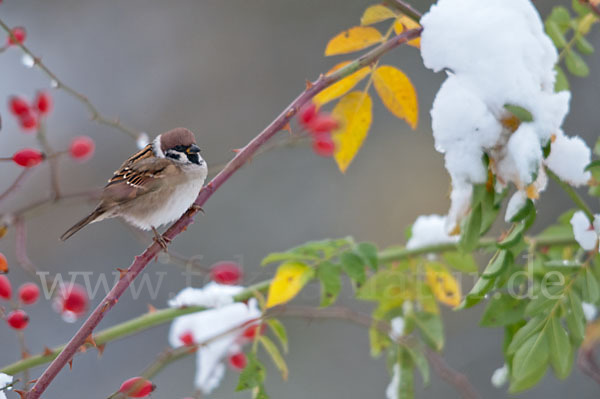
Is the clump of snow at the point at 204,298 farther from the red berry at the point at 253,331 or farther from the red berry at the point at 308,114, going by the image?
the red berry at the point at 308,114

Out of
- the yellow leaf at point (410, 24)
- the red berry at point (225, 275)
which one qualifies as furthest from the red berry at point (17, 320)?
the yellow leaf at point (410, 24)

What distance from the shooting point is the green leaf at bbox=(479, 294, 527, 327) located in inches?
36.4

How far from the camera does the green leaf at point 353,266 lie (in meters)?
0.97

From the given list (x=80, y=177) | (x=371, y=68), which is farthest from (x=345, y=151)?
(x=80, y=177)

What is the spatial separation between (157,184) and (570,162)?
803 mm

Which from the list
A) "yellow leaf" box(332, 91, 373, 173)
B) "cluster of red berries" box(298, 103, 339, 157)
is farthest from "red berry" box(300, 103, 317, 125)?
"yellow leaf" box(332, 91, 373, 173)

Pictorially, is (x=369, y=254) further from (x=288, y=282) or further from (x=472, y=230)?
(x=472, y=230)

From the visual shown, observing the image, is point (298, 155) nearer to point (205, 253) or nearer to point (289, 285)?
point (205, 253)

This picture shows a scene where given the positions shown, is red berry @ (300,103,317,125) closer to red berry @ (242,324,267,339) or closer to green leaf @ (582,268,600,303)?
red berry @ (242,324,267,339)

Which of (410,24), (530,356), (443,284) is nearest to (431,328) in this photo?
(443,284)

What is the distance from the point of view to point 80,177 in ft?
9.87

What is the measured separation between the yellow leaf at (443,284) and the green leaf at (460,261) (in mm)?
18

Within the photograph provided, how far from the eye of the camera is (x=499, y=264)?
733mm

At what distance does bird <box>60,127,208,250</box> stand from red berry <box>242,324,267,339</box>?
245mm
